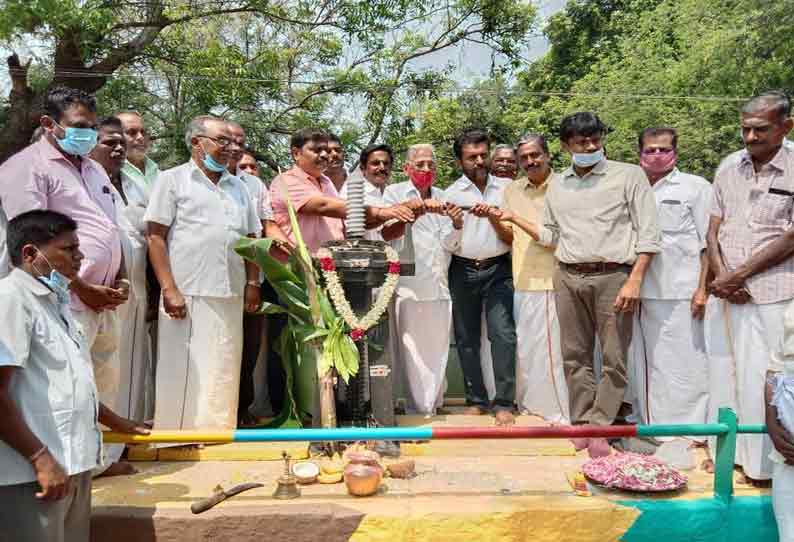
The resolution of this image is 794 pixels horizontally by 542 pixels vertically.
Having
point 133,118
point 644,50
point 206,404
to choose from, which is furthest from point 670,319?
point 644,50

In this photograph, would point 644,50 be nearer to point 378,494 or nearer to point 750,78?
point 750,78

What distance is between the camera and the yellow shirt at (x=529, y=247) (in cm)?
506

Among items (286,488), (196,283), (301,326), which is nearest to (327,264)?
A: (301,326)

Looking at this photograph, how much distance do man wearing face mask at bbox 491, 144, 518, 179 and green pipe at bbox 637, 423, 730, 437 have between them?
2815 millimetres

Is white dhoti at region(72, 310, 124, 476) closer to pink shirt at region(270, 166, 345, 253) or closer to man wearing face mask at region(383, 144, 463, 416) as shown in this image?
pink shirt at region(270, 166, 345, 253)

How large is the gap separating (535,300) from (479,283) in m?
0.43

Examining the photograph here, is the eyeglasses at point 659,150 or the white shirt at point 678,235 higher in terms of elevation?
the eyeglasses at point 659,150

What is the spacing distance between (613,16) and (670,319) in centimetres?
1835

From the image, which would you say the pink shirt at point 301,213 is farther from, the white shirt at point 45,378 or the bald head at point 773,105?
the bald head at point 773,105

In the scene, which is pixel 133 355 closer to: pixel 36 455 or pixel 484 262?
pixel 36 455

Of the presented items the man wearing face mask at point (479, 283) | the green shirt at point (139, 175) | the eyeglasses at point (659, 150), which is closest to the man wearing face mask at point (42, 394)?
the green shirt at point (139, 175)

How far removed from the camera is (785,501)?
3217 mm

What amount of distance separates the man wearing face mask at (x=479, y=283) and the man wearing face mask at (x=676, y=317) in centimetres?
95

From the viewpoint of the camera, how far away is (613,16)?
813 inches
